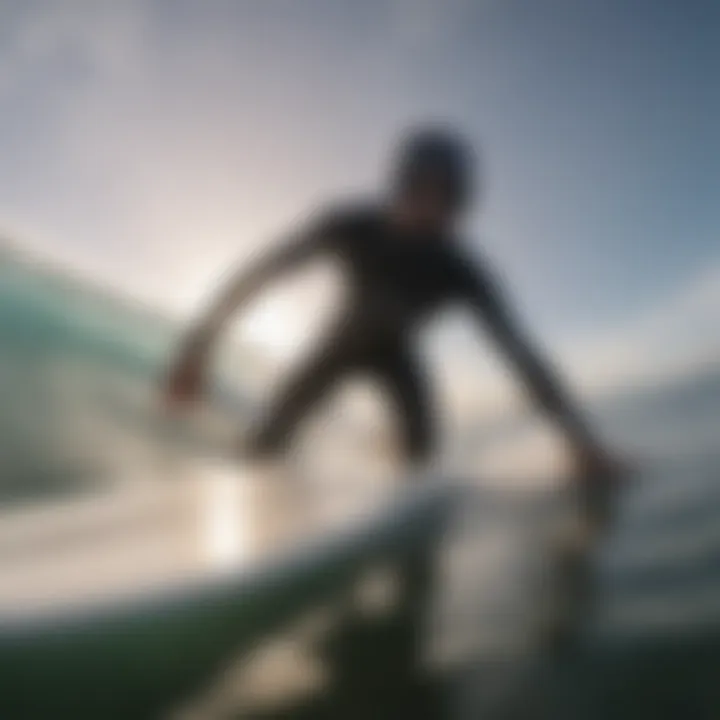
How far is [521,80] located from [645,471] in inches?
18.4

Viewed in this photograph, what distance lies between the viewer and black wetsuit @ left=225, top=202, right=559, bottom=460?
92cm

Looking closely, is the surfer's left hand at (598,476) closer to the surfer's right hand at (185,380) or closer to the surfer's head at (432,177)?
the surfer's head at (432,177)

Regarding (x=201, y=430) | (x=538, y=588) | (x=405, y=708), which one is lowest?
(x=405, y=708)

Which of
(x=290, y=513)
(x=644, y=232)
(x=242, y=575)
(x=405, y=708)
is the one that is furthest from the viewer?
(x=644, y=232)

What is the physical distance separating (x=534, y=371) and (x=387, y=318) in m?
Result: 0.18

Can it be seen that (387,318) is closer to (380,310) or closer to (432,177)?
(380,310)

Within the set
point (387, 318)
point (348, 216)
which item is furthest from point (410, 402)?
point (348, 216)

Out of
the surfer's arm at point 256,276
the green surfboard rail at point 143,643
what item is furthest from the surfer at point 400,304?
the green surfboard rail at point 143,643

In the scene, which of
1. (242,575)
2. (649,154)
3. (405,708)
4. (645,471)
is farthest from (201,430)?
(649,154)

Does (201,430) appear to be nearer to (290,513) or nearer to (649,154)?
(290,513)

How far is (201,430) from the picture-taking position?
92 centimetres

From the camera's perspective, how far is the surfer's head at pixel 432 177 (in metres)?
0.89

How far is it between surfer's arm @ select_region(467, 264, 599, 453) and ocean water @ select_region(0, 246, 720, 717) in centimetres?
3

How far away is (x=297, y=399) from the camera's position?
0.92 meters
